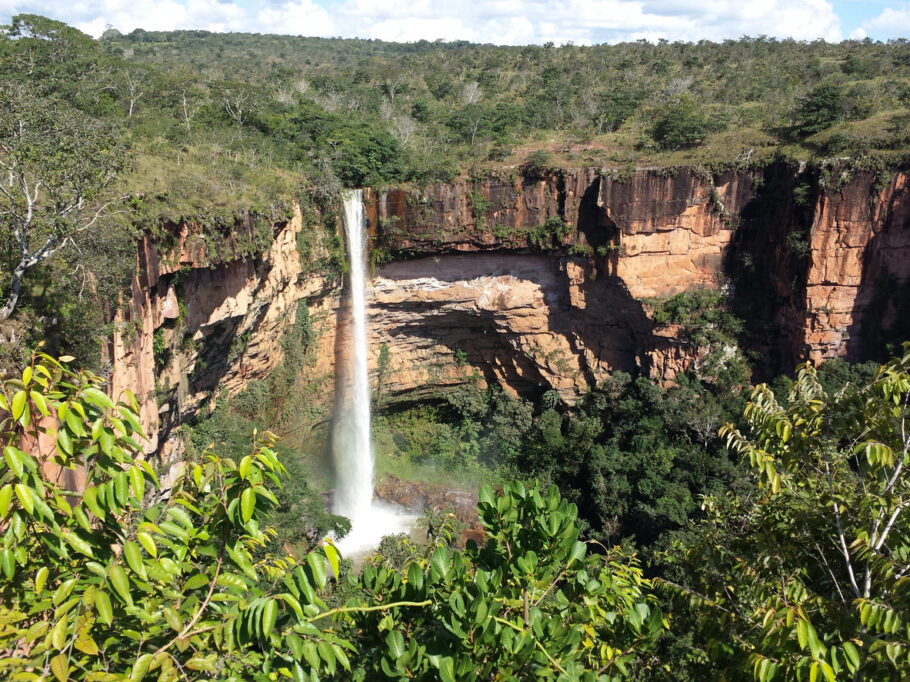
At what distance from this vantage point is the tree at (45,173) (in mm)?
6734

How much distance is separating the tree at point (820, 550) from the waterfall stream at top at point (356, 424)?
13.7 meters

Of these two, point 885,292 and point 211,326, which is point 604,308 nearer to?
point 885,292

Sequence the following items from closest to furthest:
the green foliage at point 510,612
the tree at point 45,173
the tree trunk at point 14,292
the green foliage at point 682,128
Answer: the green foliage at point 510,612
the tree trunk at point 14,292
the tree at point 45,173
the green foliage at point 682,128

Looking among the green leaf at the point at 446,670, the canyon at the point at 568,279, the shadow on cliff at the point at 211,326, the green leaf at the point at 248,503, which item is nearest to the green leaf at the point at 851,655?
the green leaf at the point at 446,670

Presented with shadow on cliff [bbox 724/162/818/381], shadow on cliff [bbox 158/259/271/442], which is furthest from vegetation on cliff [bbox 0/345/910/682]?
shadow on cliff [bbox 724/162/818/381]

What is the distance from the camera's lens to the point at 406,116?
23.2m

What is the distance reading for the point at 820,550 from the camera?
3498mm

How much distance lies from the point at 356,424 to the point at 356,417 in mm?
222

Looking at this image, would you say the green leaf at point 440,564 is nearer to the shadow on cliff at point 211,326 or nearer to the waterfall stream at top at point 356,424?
the shadow on cliff at point 211,326

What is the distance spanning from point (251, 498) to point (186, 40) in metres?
64.0

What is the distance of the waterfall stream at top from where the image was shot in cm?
1720

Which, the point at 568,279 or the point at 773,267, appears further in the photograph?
the point at 568,279

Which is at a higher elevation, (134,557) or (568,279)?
(134,557)

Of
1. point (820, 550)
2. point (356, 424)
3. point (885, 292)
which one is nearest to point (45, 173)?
point (820, 550)
